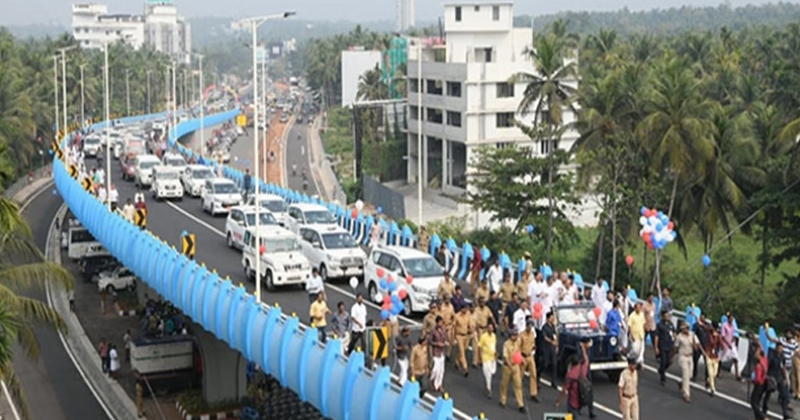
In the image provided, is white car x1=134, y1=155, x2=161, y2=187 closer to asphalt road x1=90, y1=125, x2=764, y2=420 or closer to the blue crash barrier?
asphalt road x1=90, y1=125, x2=764, y2=420

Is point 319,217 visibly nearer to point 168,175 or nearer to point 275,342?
point 275,342

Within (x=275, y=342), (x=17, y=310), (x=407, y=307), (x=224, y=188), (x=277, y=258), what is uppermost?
(x=17, y=310)

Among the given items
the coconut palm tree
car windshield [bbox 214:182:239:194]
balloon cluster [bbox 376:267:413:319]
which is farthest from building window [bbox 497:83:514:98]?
the coconut palm tree

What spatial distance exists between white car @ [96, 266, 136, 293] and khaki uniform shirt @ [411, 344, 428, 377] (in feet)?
120

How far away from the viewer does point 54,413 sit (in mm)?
40750

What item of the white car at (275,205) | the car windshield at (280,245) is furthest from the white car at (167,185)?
the car windshield at (280,245)

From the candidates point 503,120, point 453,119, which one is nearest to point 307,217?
point 503,120

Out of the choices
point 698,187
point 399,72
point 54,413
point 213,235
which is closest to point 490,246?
point 698,187

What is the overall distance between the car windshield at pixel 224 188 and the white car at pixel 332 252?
1473 centimetres

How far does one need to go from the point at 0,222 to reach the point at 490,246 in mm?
33934

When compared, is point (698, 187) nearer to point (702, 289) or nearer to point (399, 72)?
point (702, 289)

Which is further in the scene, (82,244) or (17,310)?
(82,244)

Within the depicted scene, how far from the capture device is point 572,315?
24.5 m

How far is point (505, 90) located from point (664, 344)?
5735 centimetres
